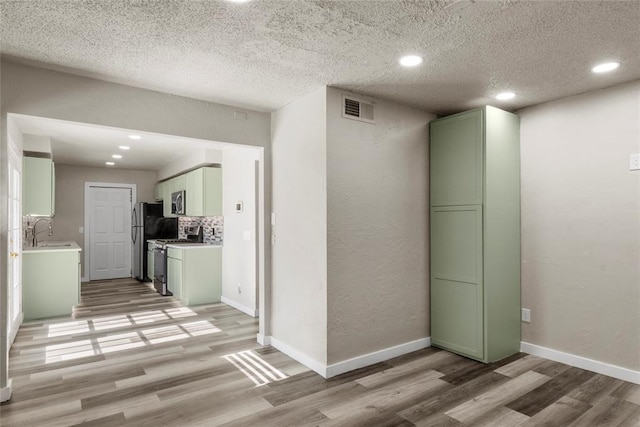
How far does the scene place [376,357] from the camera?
132 inches

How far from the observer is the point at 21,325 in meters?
4.54

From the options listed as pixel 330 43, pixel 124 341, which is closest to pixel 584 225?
pixel 330 43

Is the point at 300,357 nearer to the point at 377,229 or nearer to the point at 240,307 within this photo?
the point at 377,229

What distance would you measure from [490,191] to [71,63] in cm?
348

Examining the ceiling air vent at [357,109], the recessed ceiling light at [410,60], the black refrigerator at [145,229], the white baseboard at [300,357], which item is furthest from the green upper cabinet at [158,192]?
the recessed ceiling light at [410,60]

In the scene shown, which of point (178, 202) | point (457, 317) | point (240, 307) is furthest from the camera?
point (178, 202)

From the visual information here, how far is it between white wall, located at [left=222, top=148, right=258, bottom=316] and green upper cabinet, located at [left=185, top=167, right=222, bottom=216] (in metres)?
0.13

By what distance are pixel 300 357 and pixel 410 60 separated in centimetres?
262

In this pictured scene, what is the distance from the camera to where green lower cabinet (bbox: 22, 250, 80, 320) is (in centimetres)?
478

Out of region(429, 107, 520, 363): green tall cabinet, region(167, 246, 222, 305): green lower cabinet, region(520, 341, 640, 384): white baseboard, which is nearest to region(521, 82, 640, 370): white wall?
region(520, 341, 640, 384): white baseboard

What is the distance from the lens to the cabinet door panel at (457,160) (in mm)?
3418

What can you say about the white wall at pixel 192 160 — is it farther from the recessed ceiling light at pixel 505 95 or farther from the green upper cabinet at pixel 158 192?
the recessed ceiling light at pixel 505 95

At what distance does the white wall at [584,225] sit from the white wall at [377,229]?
1.01 m

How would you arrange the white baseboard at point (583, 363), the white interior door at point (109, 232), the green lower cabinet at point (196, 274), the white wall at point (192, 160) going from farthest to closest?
1. the white interior door at point (109, 232)
2. the white wall at point (192, 160)
3. the green lower cabinet at point (196, 274)
4. the white baseboard at point (583, 363)
